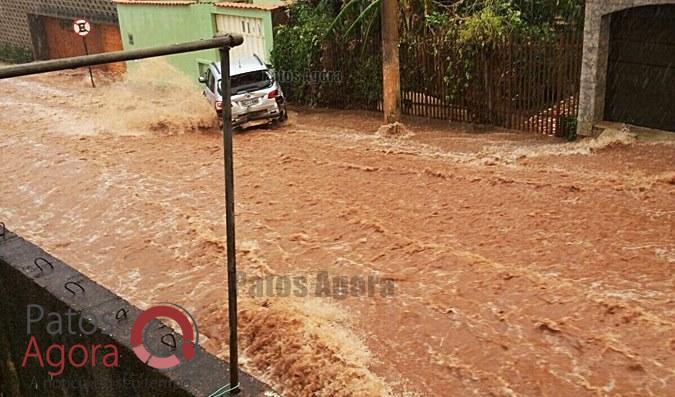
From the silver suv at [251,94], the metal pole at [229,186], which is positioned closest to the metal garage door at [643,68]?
the silver suv at [251,94]

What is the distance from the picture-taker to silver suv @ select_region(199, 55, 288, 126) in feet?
47.0

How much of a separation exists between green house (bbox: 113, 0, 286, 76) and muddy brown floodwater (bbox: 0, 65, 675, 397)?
352 centimetres

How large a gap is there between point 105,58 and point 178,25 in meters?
17.4

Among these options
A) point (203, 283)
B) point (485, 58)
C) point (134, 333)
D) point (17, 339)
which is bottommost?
point (203, 283)

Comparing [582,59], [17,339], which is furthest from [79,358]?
[582,59]

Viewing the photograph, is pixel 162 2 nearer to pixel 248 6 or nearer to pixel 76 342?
pixel 248 6

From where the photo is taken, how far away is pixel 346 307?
724 centimetres

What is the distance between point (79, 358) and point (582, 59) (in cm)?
981

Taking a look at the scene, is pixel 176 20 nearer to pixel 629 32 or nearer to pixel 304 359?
pixel 629 32

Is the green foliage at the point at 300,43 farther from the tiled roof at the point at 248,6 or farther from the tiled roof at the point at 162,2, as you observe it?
the tiled roof at the point at 162,2

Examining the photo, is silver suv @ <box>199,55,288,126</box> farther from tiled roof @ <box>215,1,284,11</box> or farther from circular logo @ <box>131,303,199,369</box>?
circular logo @ <box>131,303,199,369</box>

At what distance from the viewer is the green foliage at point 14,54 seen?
2706cm

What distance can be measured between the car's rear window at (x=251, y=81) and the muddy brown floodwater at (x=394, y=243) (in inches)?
41.3

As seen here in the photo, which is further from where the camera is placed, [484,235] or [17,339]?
[484,235]
